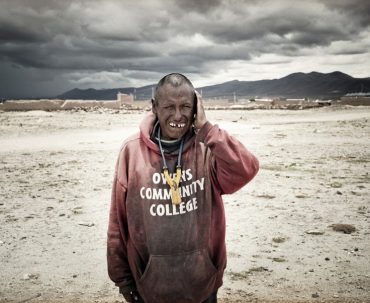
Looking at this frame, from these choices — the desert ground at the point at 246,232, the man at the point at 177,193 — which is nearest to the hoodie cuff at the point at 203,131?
the man at the point at 177,193

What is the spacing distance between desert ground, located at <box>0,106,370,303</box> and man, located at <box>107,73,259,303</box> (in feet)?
5.20

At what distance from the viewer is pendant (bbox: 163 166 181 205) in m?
1.94

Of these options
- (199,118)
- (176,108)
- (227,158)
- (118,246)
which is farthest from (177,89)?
(118,246)

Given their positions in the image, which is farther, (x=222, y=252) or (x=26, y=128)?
(x=26, y=128)

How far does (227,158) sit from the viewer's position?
6.12ft

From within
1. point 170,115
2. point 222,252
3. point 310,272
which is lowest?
point 310,272

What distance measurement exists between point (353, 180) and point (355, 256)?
3.74m

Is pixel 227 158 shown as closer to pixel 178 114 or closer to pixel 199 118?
pixel 199 118

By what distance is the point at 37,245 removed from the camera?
184 inches

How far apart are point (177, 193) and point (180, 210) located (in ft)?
0.35

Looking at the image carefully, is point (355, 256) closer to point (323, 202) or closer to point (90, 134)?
point (323, 202)

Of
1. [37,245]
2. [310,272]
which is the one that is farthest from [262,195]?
[37,245]

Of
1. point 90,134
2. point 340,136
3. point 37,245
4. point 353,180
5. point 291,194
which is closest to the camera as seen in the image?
point 37,245

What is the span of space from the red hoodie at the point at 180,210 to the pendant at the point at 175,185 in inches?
1.6
